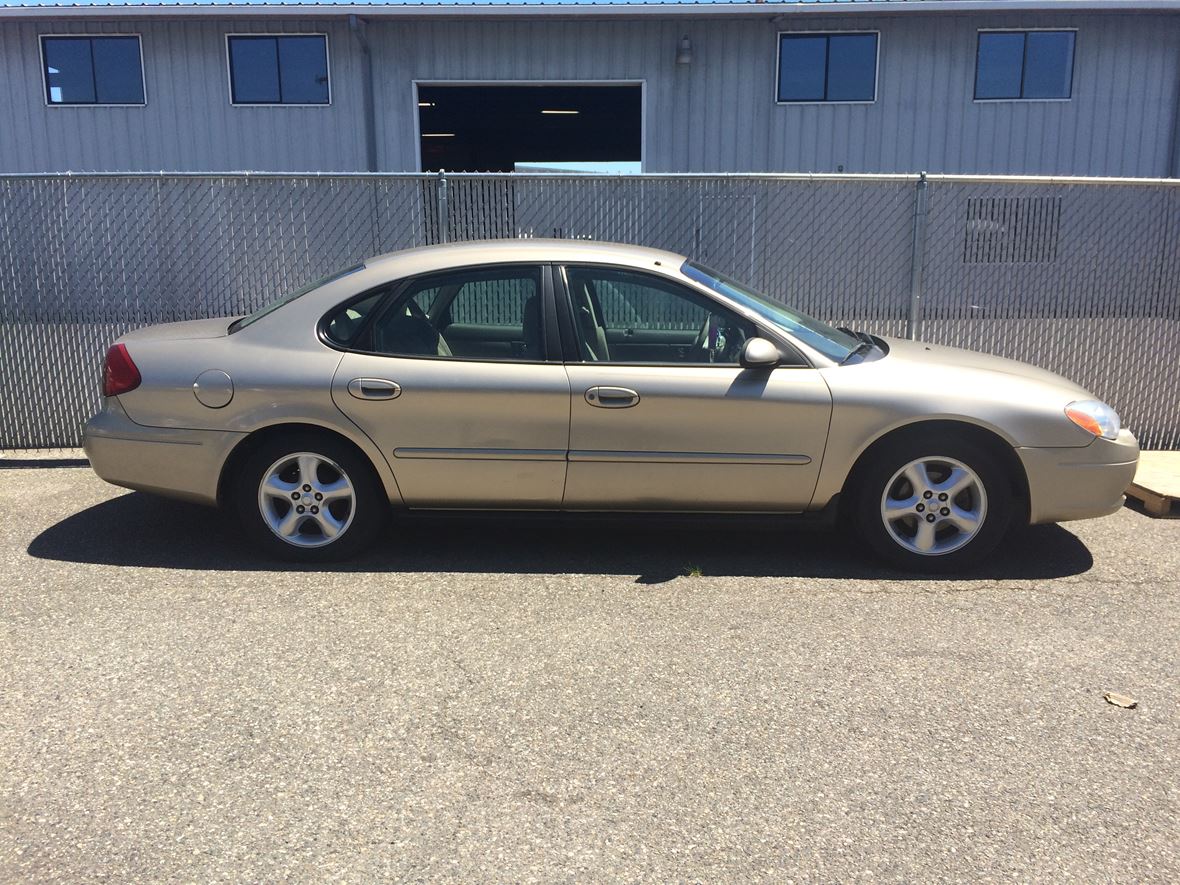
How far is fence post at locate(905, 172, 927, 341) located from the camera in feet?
22.6

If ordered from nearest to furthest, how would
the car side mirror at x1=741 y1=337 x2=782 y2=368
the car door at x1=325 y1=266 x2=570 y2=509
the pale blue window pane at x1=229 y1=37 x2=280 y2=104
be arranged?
the car side mirror at x1=741 y1=337 x2=782 y2=368, the car door at x1=325 y1=266 x2=570 y2=509, the pale blue window pane at x1=229 y1=37 x2=280 y2=104

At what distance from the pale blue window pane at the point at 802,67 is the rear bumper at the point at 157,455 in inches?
554

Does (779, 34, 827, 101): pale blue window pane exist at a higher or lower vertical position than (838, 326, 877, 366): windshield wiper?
higher

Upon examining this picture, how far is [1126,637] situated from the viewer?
3.96 meters

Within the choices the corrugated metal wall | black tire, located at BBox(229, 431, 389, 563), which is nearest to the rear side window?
black tire, located at BBox(229, 431, 389, 563)

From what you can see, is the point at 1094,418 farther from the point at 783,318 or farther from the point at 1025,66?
the point at 1025,66

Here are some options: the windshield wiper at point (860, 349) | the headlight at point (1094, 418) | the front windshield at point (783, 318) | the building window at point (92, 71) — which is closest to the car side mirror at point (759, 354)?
the front windshield at point (783, 318)

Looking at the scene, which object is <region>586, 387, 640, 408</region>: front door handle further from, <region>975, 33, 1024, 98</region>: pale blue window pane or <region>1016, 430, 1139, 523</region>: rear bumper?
<region>975, 33, 1024, 98</region>: pale blue window pane

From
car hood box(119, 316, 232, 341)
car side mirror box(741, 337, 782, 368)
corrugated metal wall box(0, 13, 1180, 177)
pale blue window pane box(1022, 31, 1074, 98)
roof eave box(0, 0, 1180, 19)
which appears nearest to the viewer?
car side mirror box(741, 337, 782, 368)

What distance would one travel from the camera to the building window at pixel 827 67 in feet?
53.0

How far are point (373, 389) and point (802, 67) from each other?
14015mm

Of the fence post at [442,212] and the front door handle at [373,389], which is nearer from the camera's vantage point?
the front door handle at [373,389]

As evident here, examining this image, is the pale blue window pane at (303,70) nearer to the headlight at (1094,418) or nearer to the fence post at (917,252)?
the fence post at (917,252)

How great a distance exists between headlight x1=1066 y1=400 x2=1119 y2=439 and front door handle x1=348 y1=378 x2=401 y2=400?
3.31 m
